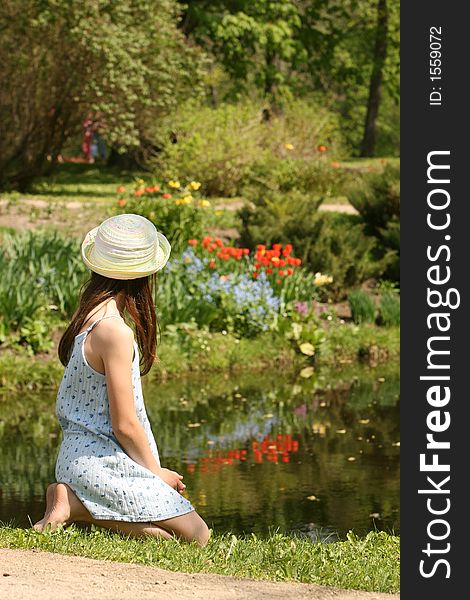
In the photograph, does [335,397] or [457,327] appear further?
[335,397]

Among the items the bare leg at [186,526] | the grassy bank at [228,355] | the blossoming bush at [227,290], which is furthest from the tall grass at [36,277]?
the bare leg at [186,526]

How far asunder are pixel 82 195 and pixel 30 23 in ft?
9.61

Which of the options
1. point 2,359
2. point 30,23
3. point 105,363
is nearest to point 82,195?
point 30,23

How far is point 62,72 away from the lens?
2234cm

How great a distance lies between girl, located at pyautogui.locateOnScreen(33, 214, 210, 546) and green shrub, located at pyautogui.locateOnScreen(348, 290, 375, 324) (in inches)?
375

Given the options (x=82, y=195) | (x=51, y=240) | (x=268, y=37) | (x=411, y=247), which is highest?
(x=268, y=37)

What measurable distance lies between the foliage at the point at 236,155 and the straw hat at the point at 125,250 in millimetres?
15213

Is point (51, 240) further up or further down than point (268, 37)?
further down

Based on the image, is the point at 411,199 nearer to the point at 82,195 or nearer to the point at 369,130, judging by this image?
the point at 82,195

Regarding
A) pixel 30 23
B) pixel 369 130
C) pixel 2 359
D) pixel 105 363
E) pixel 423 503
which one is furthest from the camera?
pixel 369 130

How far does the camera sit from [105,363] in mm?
5430

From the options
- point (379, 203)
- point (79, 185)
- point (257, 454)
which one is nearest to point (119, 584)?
point (257, 454)

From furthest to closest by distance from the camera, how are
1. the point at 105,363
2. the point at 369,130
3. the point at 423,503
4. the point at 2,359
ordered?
the point at 369,130
the point at 2,359
the point at 105,363
the point at 423,503

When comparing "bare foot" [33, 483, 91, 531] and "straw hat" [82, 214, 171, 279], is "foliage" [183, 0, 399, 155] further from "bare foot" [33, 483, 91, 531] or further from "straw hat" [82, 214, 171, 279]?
"bare foot" [33, 483, 91, 531]
